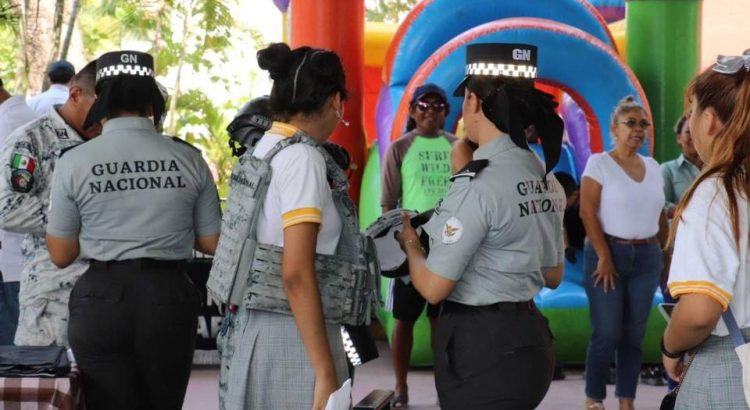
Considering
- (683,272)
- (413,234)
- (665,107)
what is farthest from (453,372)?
(665,107)

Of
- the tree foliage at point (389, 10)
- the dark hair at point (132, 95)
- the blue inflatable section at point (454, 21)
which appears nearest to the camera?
the dark hair at point (132, 95)

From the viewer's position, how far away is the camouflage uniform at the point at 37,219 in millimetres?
3801

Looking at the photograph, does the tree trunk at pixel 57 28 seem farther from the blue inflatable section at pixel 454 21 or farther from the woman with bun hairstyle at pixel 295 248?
the woman with bun hairstyle at pixel 295 248

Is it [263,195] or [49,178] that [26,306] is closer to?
[49,178]

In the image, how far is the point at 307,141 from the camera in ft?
9.38

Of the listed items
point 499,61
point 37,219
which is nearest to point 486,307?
point 499,61

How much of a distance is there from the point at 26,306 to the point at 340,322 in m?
1.41

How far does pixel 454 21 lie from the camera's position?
7.68 m

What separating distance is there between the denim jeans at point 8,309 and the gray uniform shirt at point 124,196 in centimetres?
146

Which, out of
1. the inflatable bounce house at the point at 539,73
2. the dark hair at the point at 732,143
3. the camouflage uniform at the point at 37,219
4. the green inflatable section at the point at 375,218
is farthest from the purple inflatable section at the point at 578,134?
the dark hair at the point at 732,143

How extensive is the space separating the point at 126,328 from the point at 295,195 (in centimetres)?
91

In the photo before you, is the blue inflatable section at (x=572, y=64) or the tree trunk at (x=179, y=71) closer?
the blue inflatable section at (x=572, y=64)

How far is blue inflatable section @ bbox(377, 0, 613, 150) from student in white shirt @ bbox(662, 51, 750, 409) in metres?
5.18

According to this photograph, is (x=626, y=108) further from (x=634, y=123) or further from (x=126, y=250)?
(x=126, y=250)
